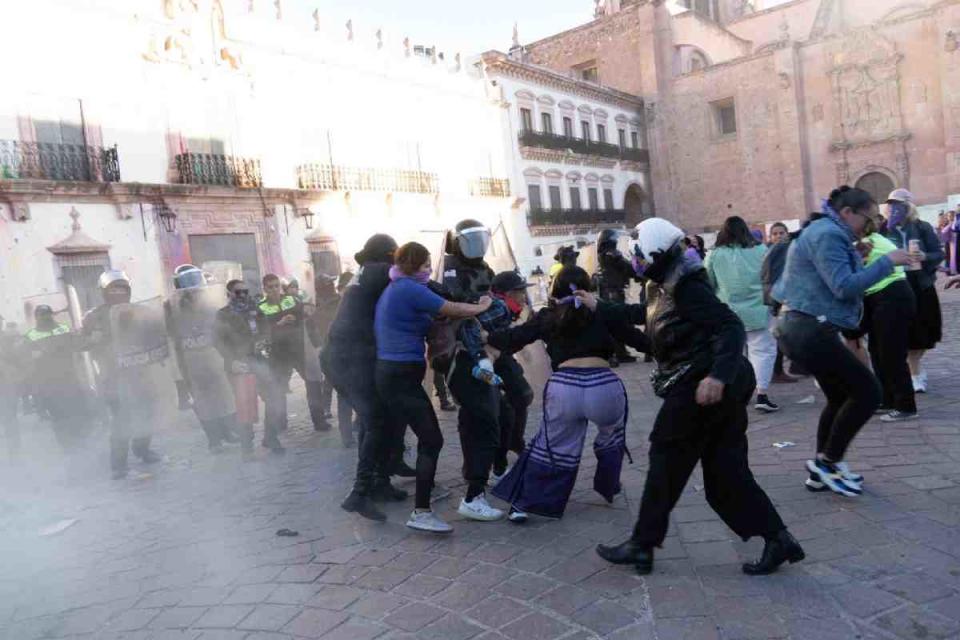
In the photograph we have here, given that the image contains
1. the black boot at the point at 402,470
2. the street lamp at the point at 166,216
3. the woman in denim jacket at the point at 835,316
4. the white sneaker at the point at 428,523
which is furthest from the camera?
the street lamp at the point at 166,216

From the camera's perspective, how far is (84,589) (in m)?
3.90

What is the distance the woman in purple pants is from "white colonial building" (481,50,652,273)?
2424 centimetres

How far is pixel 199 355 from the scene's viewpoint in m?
7.02

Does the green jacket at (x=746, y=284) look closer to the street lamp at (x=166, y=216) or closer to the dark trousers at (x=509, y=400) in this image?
the dark trousers at (x=509, y=400)

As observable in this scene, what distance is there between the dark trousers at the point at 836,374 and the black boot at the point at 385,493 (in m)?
2.50

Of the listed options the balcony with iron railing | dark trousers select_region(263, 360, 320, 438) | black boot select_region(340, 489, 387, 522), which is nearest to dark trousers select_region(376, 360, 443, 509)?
black boot select_region(340, 489, 387, 522)

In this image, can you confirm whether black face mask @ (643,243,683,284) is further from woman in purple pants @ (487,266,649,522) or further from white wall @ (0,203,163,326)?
white wall @ (0,203,163,326)

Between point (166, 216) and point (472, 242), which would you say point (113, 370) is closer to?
point (472, 242)

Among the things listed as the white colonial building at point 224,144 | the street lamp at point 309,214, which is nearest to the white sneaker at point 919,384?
the white colonial building at point 224,144

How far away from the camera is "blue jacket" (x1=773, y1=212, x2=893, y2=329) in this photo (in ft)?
12.9

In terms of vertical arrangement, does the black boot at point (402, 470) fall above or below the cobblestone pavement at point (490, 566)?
above

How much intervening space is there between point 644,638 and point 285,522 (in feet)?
8.42

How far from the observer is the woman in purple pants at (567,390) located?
3949mm

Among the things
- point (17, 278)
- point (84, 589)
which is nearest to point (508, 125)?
point (17, 278)
